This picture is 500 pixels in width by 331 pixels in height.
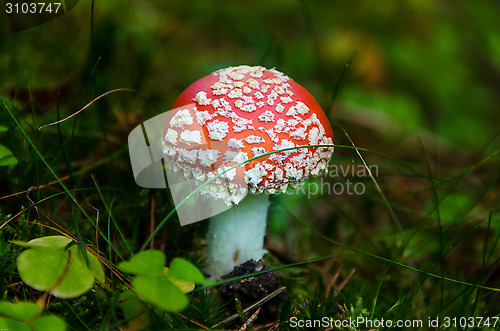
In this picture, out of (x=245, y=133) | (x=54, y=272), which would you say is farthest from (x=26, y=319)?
(x=245, y=133)

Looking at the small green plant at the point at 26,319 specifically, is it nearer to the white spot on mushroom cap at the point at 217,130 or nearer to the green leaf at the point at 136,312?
the green leaf at the point at 136,312

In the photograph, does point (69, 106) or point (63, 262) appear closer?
point (63, 262)

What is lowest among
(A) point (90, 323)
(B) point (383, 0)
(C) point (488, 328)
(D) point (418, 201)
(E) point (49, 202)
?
(D) point (418, 201)

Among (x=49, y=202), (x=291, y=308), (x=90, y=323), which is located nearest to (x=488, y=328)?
(x=291, y=308)

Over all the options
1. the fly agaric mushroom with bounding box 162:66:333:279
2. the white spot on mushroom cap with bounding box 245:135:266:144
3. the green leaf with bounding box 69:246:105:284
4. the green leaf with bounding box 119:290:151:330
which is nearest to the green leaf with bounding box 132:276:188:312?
the green leaf with bounding box 119:290:151:330

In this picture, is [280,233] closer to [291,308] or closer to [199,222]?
[199,222]

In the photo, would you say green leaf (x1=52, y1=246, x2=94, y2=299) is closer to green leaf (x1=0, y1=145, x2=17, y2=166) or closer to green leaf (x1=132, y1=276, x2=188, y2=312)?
green leaf (x1=132, y1=276, x2=188, y2=312)
